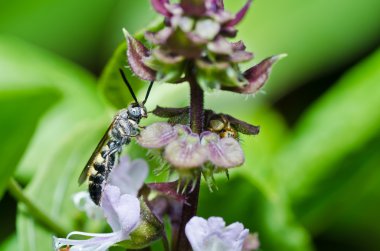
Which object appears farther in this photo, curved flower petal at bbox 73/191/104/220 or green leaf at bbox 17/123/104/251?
green leaf at bbox 17/123/104/251

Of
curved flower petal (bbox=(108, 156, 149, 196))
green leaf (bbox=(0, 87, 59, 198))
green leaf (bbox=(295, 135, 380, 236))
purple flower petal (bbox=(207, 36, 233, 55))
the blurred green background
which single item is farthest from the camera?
green leaf (bbox=(295, 135, 380, 236))

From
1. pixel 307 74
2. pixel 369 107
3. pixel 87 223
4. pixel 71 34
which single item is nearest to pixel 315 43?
→ pixel 307 74

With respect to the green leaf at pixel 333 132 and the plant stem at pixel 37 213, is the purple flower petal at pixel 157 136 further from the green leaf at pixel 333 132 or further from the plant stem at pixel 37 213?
the green leaf at pixel 333 132

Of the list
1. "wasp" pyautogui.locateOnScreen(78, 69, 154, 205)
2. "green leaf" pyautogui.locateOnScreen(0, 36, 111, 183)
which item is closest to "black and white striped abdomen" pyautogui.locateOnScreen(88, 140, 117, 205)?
"wasp" pyautogui.locateOnScreen(78, 69, 154, 205)

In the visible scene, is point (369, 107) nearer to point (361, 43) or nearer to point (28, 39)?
point (361, 43)

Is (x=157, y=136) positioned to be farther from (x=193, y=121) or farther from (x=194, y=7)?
(x=194, y=7)

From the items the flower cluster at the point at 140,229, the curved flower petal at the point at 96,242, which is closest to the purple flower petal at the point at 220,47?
the flower cluster at the point at 140,229

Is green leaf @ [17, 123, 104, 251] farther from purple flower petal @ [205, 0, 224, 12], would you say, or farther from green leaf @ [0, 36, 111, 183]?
purple flower petal @ [205, 0, 224, 12]
